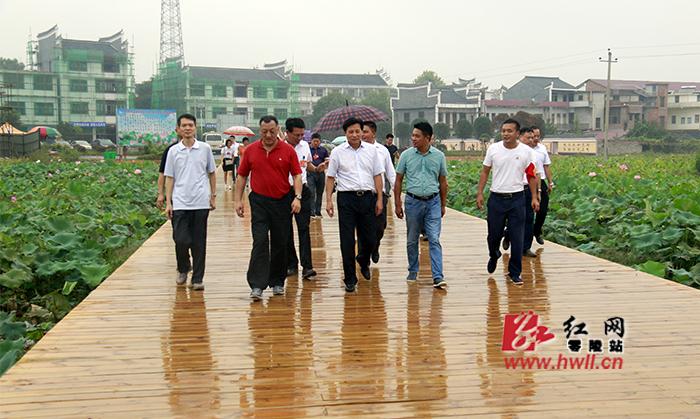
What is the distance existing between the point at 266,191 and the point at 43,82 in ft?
212

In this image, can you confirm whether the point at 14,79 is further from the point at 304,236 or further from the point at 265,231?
the point at 265,231

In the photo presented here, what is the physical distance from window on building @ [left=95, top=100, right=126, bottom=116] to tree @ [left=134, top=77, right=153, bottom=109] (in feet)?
45.2

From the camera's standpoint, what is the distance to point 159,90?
73.9 metres

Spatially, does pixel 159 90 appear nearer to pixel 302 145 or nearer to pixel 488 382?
pixel 302 145

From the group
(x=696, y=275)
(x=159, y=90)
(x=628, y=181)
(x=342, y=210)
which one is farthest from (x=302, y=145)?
(x=159, y=90)

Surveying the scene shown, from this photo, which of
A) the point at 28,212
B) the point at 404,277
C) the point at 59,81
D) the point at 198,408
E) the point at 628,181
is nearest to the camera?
the point at 198,408

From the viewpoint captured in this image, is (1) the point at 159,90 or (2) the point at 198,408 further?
(1) the point at 159,90

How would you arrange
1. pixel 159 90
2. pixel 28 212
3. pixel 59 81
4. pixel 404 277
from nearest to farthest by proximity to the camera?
pixel 404 277
pixel 28 212
pixel 59 81
pixel 159 90

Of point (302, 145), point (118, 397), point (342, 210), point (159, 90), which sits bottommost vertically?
point (118, 397)

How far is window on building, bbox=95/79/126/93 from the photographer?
67250 mm

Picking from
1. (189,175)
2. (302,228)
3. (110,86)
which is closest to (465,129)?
(110,86)

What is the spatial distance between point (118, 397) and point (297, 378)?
100cm

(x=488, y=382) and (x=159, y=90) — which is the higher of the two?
(x=159, y=90)

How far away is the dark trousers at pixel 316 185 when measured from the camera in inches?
486
